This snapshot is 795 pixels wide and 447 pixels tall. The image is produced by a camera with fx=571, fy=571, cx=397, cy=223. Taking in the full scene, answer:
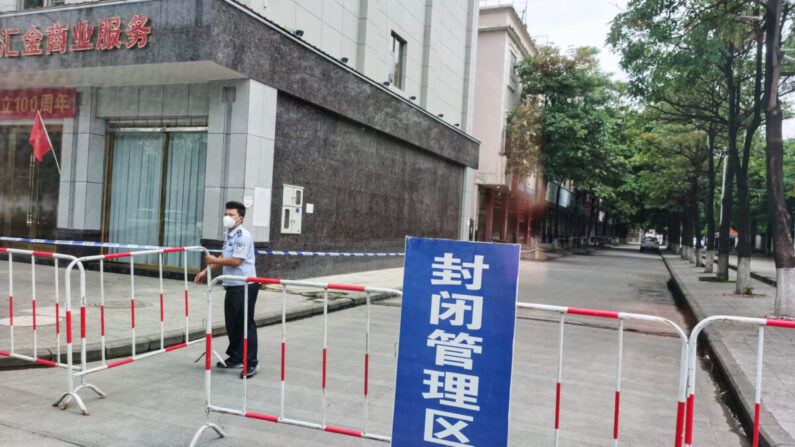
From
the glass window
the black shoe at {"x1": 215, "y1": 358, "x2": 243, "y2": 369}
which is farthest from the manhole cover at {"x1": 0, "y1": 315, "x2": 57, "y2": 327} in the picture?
the glass window

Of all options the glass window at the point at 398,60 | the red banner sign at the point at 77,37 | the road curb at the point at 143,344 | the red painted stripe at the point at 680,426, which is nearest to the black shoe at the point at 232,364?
the road curb at the point at 143,344

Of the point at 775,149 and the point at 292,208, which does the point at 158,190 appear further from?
the point at 775,149

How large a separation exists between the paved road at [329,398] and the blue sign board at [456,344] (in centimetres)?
110

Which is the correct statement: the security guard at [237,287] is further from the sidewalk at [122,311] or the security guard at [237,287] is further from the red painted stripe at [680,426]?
the red painted stripe at [680,426]

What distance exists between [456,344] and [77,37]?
11728mm

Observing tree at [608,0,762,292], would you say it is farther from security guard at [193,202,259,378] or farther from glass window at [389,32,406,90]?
security guard at [193,202,259,378]

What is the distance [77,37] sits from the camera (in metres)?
11.8

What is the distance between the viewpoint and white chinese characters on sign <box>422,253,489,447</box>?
11.7 ft

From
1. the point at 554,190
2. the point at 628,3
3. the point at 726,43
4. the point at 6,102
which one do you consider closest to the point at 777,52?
the point at 628,3

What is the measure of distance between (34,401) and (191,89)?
28.9ft

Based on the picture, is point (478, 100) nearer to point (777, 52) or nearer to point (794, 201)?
point (777, 52)

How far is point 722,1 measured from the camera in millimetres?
13688

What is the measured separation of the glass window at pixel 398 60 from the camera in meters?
19.9

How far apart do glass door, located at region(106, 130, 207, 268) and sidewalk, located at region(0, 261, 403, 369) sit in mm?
1013
